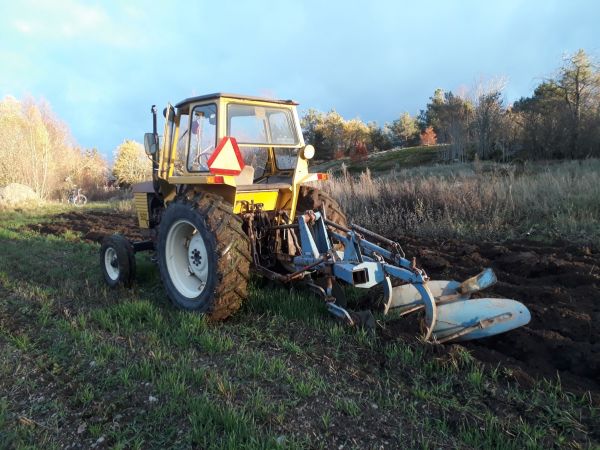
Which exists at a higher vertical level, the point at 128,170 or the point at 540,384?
the point at 128,170

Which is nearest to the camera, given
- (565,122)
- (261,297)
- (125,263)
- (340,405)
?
(340,405)

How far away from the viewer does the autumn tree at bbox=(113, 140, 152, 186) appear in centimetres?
3219

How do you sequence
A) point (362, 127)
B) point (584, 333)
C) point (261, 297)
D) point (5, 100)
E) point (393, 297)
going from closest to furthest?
point (584, 333), point (393, 297), point (261, 297), point (5, 100), point (362, 127)

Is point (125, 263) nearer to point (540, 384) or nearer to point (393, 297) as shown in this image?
point (393, 297)

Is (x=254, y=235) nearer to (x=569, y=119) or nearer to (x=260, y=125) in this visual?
(x=260, y=125)

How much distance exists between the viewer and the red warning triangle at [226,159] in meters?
4.31

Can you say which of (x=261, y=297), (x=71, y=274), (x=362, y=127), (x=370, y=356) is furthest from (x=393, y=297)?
(x=362, y=127)

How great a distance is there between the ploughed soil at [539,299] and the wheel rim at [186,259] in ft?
6.66

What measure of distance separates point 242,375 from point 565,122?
22938 millimetres

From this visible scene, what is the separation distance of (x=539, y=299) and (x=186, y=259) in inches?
142

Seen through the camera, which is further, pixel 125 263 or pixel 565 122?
pixel 565 122

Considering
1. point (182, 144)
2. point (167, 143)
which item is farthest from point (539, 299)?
point (167, 143)

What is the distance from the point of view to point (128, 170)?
117ft

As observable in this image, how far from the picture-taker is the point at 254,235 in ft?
15.3
